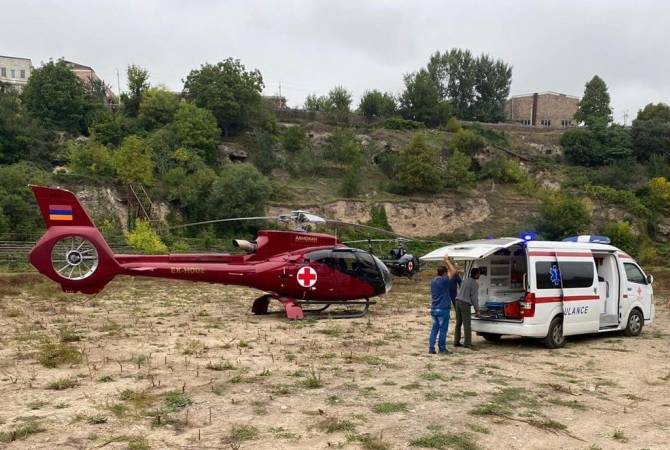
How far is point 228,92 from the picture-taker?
47781mm

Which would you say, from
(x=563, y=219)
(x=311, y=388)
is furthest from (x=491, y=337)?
(x=563, y=219)

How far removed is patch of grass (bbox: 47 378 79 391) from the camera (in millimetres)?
7645

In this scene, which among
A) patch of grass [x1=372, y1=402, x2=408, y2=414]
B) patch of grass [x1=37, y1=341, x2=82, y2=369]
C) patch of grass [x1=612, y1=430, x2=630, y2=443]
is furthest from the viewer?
patch of grass [x1=37, y1=341, x2=82, y2=369]

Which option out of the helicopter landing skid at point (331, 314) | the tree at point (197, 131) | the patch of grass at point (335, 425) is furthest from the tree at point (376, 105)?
the patch of grass at point (335, 425)

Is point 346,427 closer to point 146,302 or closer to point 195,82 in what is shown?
point 146,302

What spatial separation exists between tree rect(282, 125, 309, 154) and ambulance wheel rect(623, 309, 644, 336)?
38.1 meters

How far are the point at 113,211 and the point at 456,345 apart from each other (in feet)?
94.7

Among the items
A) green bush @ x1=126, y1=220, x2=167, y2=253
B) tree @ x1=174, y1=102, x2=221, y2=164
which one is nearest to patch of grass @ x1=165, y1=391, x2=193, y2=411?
green bush @ x1=126, y1=220, x2=167, y2=253

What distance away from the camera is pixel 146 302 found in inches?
699

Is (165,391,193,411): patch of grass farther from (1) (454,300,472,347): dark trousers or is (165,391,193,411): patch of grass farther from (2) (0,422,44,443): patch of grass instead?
(1) (454,300,472,347): dark trousers

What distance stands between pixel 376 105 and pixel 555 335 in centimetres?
5275

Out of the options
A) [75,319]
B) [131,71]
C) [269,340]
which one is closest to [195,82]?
[131,71]

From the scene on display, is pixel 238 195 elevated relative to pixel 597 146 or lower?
lower

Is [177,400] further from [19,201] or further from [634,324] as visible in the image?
[19,201]
